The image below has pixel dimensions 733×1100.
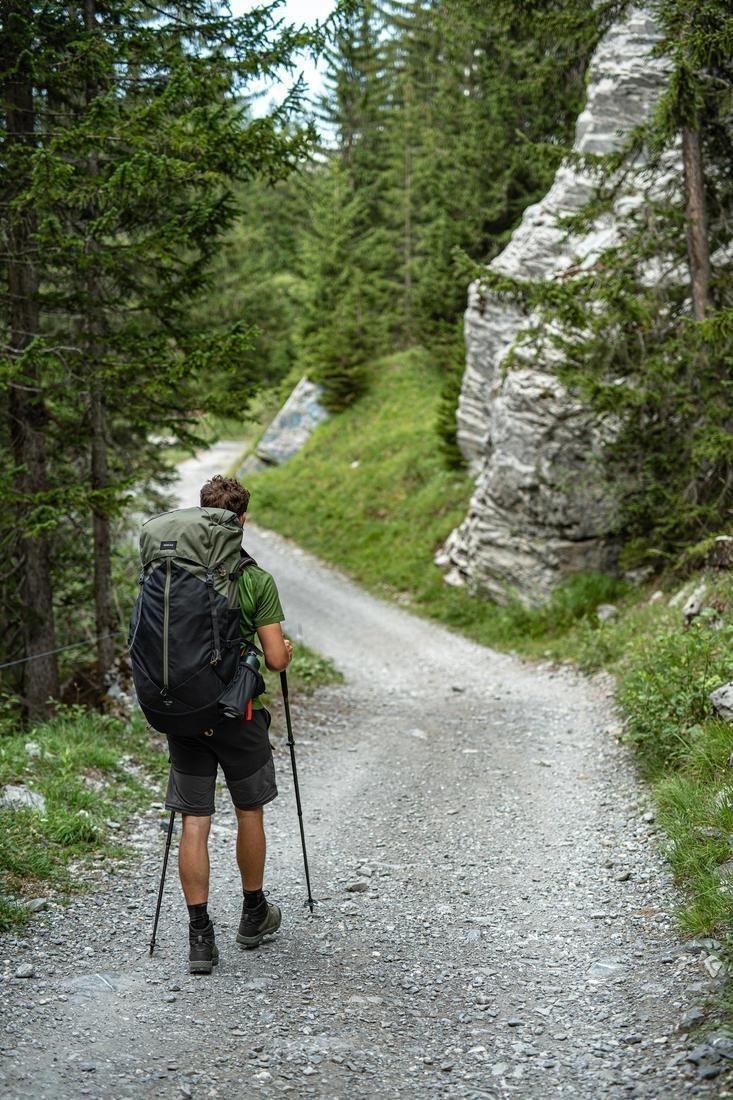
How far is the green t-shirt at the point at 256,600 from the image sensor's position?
448 centimetres

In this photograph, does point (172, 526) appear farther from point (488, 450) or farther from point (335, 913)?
point (488, 450)

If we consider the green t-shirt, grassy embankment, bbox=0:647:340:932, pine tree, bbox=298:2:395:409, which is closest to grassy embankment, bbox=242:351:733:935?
pine tree, bbox=298:2:395:409

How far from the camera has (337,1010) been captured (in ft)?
13.5

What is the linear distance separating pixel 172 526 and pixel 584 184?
15.5 m

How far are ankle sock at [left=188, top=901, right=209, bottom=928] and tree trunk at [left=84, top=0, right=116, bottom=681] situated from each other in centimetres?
551

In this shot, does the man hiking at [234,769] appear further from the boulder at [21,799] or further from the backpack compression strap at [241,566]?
the boulder at [21,799]

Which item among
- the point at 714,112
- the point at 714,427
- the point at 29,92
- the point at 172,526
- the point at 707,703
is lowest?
the point at 707,703

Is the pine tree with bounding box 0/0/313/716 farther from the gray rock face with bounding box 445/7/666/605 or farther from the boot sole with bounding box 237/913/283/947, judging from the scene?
the gray rock face with bounding box 445/7/666/605

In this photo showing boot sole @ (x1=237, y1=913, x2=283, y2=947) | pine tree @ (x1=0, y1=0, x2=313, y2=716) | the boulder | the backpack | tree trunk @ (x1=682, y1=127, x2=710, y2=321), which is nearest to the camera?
the backpack

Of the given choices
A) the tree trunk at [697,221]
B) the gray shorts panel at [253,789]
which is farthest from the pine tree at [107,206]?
the tree trunk at [697,221]

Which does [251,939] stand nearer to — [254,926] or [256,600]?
[254,926]

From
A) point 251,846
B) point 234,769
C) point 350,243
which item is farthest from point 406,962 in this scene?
point 350,243

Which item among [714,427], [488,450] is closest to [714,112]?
[714,427]

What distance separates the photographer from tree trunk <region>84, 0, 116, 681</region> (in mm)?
9367
